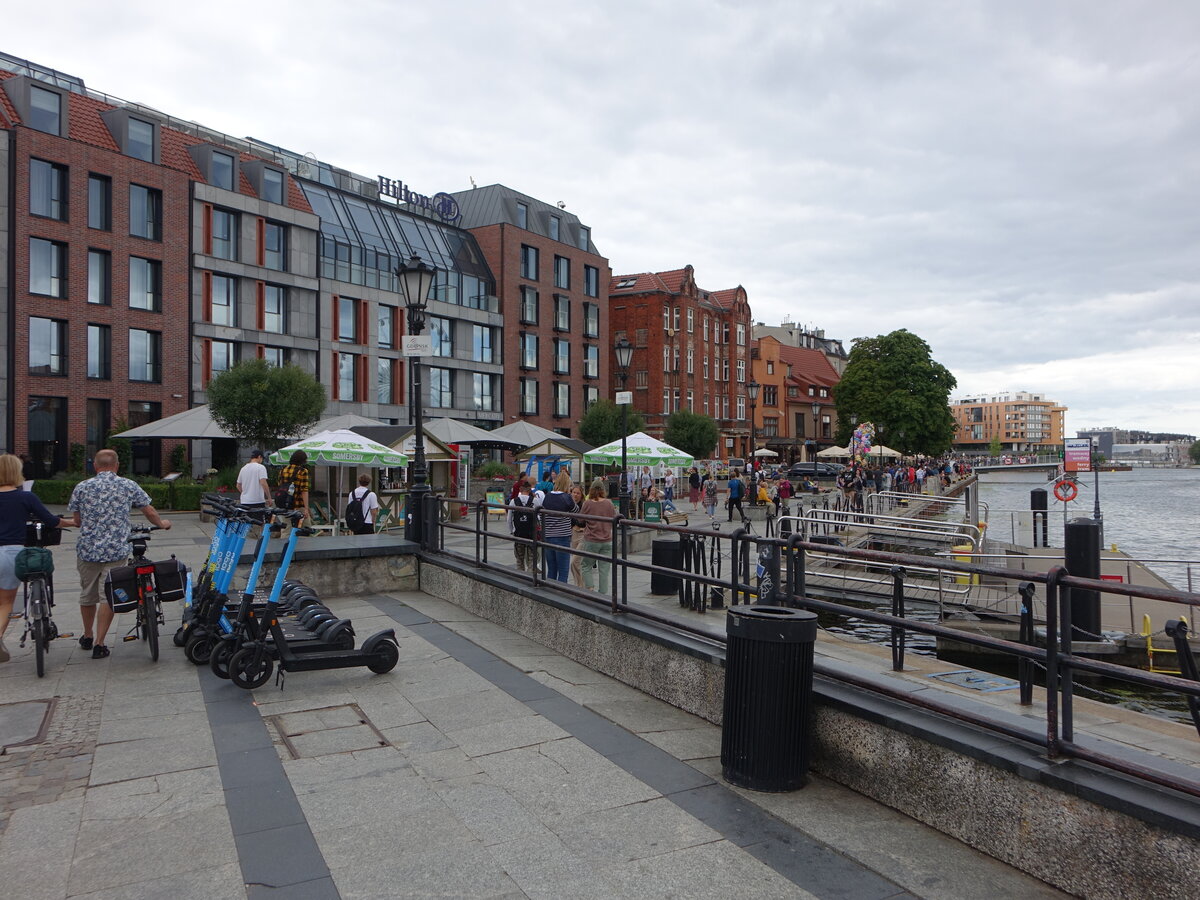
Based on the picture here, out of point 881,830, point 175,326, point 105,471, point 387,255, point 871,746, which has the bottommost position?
point 881,830

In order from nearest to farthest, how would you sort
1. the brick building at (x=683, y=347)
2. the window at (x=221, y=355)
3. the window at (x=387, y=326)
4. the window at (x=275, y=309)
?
the window at (x=221, y=355) → the window at (x=275, y=309) → the window at (x=387, y=326) → the brick building at (x=683, y=347)

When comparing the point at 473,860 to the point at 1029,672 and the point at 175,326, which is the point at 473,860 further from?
the point at 175,326

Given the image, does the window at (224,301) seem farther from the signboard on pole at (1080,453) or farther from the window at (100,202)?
the signboard on pole at (1080,453)

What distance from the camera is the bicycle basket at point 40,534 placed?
280 inches

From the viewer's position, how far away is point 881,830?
412 cm

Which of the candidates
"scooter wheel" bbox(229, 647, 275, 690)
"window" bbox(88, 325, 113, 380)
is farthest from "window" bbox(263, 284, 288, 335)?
"scooter wheel" bbox(229, 647, 275, 690)

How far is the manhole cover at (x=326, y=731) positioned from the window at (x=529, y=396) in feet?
158

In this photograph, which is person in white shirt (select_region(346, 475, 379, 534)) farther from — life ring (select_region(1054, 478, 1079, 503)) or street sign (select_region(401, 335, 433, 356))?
life ring (select_region(1054, 478, 1079, 503))

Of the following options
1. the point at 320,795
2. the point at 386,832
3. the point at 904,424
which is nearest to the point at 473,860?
the point at 386,832

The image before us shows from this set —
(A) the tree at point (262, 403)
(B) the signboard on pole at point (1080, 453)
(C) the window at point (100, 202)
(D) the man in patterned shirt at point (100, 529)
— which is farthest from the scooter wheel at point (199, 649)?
(C) the window at point (100, 202)

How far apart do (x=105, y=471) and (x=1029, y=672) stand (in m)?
7.61

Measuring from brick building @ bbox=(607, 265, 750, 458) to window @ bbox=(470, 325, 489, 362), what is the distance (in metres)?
13.3

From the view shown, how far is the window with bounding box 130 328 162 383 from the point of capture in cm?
3459

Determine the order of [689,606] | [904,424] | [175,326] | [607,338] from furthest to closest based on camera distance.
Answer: [904,424] → [607,338] → [175,326] → [689,606]
